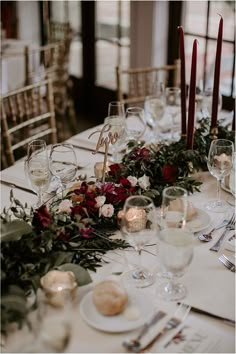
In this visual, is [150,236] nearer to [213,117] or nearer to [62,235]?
[62,235]

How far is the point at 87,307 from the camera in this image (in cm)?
129

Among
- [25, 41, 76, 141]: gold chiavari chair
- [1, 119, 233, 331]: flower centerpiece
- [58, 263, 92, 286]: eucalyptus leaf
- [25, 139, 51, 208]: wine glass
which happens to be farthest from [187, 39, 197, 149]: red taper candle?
[25, 41, 76, 141]: gold chiavari chair

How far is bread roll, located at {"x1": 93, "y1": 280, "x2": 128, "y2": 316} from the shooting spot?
126 centimetres

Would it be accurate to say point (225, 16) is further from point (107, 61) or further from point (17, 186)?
point (17, 186)

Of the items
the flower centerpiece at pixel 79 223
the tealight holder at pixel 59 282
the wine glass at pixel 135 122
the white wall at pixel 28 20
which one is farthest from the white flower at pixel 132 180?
the white wall at pixel 28 20

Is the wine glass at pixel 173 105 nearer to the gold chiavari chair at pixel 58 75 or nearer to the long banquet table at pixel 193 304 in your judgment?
the long banquet table at pixel 193 304

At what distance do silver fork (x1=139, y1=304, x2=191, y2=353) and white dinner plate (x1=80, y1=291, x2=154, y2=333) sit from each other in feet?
0.14

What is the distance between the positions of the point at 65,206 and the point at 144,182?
0.89ft

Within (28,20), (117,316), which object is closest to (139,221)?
(117,316)

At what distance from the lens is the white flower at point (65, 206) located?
1.60 m

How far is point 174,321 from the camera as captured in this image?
4.16 feet

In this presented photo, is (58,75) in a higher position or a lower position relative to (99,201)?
lower

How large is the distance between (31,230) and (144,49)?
3082mm

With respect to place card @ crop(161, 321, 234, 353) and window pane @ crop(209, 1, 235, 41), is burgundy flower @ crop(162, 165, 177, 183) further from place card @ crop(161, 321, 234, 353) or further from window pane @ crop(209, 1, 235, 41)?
window pane @ crop(209, 1, 235, 41)
